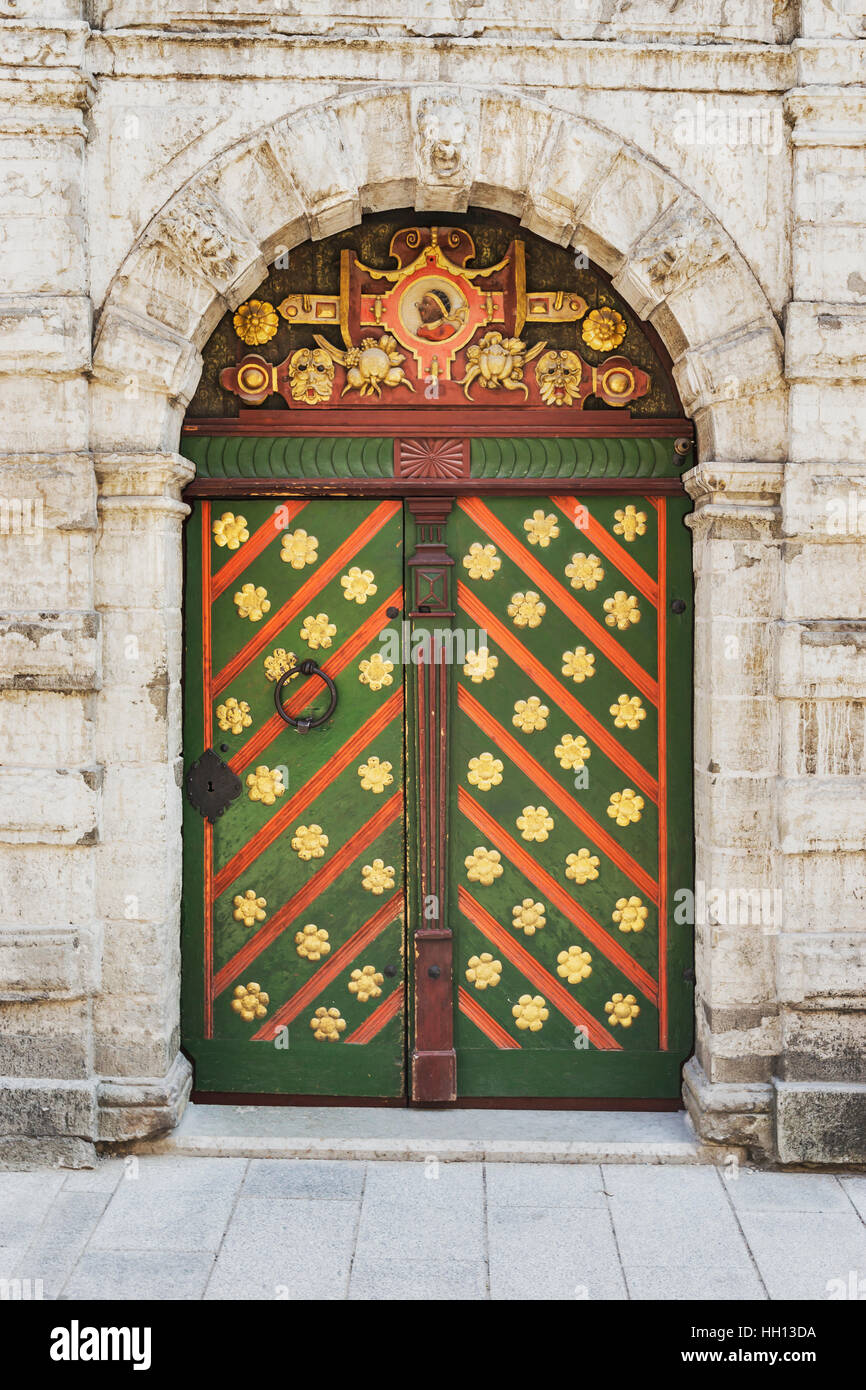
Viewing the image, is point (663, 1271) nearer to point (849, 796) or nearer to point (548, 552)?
point (849, 796)

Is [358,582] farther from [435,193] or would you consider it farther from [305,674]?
[435,193]

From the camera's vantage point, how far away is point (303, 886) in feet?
14.2

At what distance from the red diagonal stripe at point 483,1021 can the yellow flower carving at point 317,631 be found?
1390mm

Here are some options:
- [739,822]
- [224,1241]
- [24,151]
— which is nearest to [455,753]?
[739,822]

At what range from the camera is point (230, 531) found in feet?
14.0

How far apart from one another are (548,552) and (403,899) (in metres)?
1.40

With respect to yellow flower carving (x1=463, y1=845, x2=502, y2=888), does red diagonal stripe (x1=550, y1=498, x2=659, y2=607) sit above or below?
above

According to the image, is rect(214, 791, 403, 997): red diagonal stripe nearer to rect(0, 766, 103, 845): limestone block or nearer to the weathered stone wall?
the weathered stone wall

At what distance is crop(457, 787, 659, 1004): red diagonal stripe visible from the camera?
4.30 metres

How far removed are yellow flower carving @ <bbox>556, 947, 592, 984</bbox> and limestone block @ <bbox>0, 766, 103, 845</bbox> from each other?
1.75m

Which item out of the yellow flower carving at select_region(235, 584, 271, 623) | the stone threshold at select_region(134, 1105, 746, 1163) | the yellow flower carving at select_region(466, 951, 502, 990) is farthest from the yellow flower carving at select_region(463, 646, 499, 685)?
the stone threshold at select_region(134, 1105, 746, 1163)

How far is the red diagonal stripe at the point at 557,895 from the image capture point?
14.1 ft

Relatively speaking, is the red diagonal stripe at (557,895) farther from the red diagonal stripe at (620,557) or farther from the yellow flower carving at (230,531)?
the yellow flower carving at (230,531)

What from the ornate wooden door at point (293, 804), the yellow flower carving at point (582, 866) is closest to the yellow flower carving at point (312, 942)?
the ornate wooden door at point (293, 804)
